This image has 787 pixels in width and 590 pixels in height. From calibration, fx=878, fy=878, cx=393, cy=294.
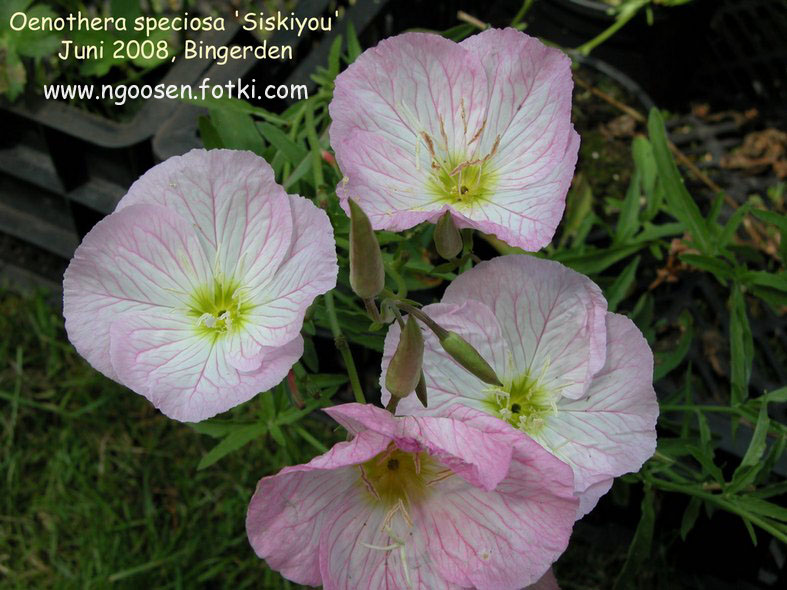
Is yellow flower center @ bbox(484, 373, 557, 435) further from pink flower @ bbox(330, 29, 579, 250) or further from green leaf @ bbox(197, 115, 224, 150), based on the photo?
green leaf @ bbox(197, 115, 224, 150)

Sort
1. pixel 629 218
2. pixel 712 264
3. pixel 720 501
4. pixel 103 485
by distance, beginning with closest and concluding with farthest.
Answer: pixel 720 501 < pixel 712 264 < pixel 629 218 < pixel 103 485


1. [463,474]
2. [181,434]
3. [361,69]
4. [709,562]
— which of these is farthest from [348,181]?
[181,434]

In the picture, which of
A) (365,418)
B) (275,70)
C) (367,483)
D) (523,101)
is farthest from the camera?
(275,70)

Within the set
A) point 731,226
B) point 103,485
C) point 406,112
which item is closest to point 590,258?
point 731,226

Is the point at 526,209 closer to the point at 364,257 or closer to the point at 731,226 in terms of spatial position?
the point at 364,257

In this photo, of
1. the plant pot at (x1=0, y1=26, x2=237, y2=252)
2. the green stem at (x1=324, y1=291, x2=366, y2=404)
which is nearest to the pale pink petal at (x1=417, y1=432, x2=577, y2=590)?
the green stem at (x1=324, y1=291, x2=366, y2=404)

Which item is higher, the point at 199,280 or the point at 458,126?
the point at 458,126

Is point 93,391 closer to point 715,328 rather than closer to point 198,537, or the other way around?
point 198,537

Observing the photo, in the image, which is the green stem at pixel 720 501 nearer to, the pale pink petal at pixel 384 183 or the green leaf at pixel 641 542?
the green leaf at pixel 641 542
